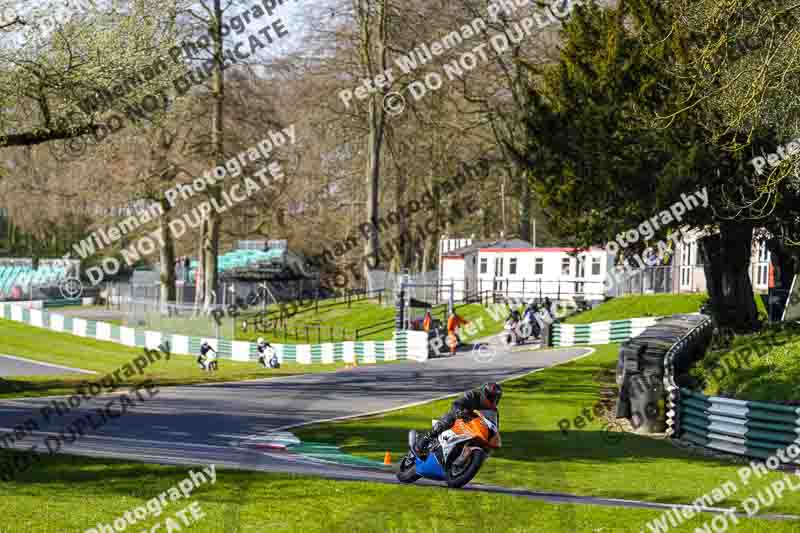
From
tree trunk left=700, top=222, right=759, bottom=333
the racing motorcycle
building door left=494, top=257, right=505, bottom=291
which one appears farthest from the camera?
building door left=494, top=257, right=505, bottom=291

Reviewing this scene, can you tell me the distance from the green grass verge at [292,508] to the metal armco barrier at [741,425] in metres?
6.80

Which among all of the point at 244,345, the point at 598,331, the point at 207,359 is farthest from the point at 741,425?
the point at 244,345

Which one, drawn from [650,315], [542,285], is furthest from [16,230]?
[650,315]

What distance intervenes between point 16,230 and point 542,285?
172ft

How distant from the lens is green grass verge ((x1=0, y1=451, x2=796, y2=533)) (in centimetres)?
948

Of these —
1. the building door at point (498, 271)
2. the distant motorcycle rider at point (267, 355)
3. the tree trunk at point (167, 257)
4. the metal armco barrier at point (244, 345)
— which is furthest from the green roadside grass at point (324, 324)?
the distant motorcycle rider at point (267, 355)

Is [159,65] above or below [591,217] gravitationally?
above

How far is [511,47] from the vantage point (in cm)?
4872

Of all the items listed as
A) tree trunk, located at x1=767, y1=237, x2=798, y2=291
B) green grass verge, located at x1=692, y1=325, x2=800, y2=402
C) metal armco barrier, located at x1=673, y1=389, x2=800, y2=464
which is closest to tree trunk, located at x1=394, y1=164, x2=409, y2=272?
tree trunk, located at x1=767, y1=237, x2=798, y2=291

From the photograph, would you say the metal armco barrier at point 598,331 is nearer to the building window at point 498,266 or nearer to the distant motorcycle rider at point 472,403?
the building window at point 498,266

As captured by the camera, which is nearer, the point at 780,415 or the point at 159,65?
the point at 780,415

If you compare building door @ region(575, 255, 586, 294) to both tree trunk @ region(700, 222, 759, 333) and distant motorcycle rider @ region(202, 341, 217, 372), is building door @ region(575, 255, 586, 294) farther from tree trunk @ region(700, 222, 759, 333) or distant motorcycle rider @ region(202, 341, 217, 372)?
tree trunk @ region(700, 222, 759, 333)

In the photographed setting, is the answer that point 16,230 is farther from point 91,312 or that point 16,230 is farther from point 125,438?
point 125,438

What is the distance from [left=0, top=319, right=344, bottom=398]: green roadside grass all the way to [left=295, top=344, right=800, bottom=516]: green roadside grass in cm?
876
